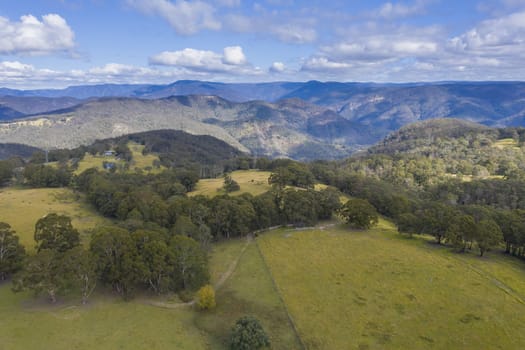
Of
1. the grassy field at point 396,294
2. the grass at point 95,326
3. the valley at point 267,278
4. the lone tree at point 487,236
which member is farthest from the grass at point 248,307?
the lone tree at point 487,236

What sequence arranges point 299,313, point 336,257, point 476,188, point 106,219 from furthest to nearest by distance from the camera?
point 476,188 < point 106,219 < point 336,257 < point 299,313

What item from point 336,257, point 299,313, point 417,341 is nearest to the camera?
point 417,341

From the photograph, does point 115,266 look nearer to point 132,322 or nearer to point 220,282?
point 132,322

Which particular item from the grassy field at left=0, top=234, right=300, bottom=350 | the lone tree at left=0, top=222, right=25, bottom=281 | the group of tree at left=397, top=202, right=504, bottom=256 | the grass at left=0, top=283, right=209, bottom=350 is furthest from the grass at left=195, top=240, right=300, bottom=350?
the group of tree at left=397, top=202, right=504, bottom=256

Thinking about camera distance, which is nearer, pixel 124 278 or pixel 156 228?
pixel 124 278

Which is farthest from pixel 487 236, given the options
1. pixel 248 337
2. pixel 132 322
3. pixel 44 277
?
pixel 44 277

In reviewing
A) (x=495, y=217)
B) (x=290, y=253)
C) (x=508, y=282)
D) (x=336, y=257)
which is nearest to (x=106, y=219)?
(x=290, y=253)

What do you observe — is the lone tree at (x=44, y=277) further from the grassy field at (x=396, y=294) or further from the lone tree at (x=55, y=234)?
the grassy field at (x=396, y=294)

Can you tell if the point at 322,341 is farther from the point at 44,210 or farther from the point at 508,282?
the point at 44,210
